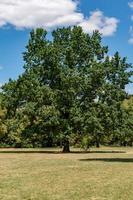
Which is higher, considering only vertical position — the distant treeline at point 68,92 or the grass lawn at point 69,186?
the distant treeline at point 68,92

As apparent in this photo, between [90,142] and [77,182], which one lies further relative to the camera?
[90,142]

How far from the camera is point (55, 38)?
72.9 metres

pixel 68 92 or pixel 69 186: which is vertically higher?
pixel 68 92

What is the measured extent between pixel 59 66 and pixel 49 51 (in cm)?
229

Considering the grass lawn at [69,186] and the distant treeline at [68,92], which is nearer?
the grass lawn at [69,186]

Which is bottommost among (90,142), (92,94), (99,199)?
(99,199)

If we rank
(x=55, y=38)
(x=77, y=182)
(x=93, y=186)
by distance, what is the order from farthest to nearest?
(x=55, y=38), (x=77, y=182), (x=93, y=186)

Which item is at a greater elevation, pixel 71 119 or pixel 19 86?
pixel 19 86

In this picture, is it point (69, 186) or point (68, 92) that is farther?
point (68, 92)

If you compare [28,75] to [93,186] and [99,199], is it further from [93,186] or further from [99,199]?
[99,199]

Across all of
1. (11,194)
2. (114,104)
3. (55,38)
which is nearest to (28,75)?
(55,38)

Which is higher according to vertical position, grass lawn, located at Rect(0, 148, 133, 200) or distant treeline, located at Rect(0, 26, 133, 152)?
distant treeline, located at Rect(0, 26, 133, 152)

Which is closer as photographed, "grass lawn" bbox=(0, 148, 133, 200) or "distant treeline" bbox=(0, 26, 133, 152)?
"grass lawn" bbox=(0, 148, 133, 200)

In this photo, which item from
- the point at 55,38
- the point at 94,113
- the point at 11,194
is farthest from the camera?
the point at 55,38
